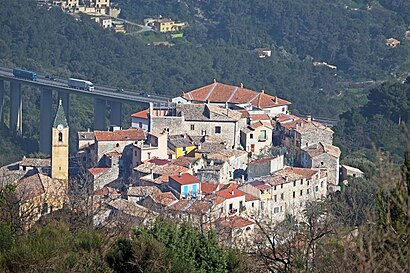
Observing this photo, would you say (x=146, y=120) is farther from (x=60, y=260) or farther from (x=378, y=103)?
(x=60, y=260)

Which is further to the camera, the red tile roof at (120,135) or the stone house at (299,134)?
the stone house at (299,134)

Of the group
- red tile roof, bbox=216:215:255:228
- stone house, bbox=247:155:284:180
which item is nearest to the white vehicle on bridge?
stone house, bbox=247:155:284:180

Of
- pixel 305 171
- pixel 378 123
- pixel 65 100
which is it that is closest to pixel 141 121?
pixel 305 171

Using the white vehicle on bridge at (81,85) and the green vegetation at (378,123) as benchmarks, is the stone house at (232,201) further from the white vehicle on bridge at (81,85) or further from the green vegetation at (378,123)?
the white vehicle on bridge at (81,85)

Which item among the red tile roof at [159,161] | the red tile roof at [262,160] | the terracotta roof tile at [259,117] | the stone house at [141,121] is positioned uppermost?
the terracotta roof tile at [259,117]

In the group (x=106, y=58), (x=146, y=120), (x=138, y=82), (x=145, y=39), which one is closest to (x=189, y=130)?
(x=146, y=120)

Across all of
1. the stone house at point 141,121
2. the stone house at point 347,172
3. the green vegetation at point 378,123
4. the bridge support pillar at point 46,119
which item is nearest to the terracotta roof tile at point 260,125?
the stone house at point 347,172

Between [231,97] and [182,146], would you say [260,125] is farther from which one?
[231,97]
